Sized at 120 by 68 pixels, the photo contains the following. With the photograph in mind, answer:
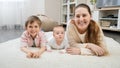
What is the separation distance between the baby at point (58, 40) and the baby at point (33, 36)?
0.08 m

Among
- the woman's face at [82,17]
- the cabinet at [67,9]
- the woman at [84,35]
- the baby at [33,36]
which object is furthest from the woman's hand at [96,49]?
the cabinet at [67,9]

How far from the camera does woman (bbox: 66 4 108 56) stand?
1.24 m

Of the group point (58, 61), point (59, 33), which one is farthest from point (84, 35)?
point (58, 61)

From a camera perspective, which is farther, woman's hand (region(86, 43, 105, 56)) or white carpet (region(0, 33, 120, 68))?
woman's hand (region(86, 43, 105, 56))

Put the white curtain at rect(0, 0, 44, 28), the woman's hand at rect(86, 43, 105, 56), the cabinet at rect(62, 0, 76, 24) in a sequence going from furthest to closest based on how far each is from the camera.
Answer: the cabinet at rect(62, 0, 76, 24) < the white curtain at rect(0, 0, 44, 28) < the woman's hand at rect(86, 43, 105, 56)

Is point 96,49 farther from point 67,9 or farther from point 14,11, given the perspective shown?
point 67,9

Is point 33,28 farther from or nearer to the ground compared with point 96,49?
farther from the ground

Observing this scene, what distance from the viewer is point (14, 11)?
3896 millimetres

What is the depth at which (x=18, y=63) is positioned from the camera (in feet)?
3.44

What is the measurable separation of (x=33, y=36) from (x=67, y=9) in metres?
3.11

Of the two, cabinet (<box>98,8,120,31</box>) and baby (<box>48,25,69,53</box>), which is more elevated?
cabinet (<box>98,8,120,31</box>)

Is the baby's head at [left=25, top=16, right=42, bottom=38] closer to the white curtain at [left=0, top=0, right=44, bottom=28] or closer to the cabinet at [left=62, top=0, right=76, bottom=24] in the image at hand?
the white curtain at [left=0, top=0, right=44, bottom=28]

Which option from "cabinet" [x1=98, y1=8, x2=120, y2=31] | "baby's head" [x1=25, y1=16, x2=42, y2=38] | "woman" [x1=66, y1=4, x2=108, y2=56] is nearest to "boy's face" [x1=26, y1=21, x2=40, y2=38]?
"baby's head" [x1=25, y1=16, x2=42, y2=38]

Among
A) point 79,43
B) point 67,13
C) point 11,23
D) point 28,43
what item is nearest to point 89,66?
point 79,43
